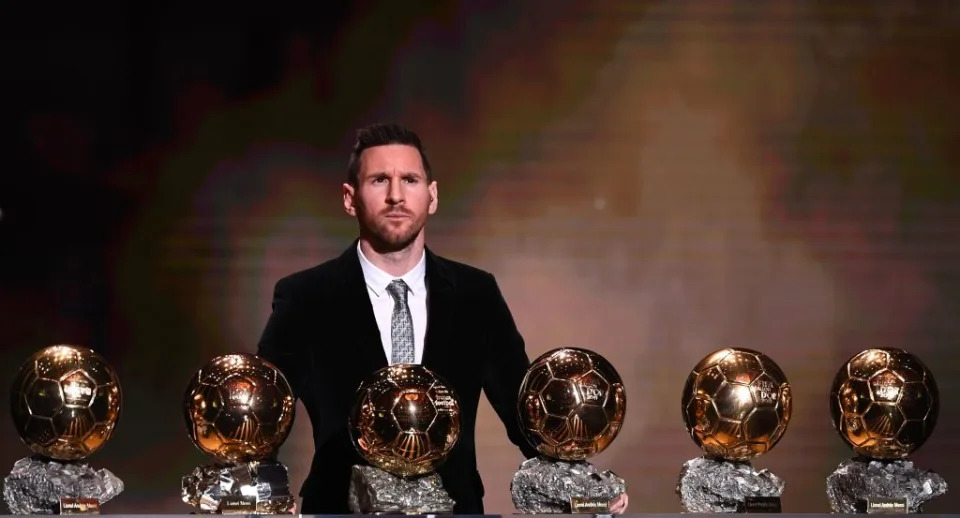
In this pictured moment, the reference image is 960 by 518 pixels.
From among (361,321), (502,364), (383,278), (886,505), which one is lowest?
(886,505)

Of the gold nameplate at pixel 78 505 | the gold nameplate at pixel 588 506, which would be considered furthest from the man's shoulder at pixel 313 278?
the gold nameplate at pixel 588 506

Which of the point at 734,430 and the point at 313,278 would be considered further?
the point at 313,278

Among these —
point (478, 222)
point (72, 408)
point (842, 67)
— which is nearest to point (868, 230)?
point (842, 67)

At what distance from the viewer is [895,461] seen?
272 centimetres

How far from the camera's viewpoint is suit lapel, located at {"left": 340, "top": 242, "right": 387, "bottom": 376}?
304 cm

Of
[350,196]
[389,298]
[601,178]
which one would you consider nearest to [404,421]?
[389,298]

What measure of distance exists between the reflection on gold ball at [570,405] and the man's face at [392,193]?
633 millimetres

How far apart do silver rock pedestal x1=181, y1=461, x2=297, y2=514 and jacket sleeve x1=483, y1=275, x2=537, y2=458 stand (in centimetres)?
74

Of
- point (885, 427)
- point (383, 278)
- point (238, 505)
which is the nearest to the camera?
point (238, 505)

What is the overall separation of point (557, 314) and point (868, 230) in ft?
3.60

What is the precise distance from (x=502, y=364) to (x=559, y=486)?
2.17 ft

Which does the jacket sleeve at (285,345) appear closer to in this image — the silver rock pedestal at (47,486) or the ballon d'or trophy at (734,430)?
the silver rock pedestal at (47,486)

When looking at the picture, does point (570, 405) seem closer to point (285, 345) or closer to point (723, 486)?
point (723, 486)

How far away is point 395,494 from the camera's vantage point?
2477mm
